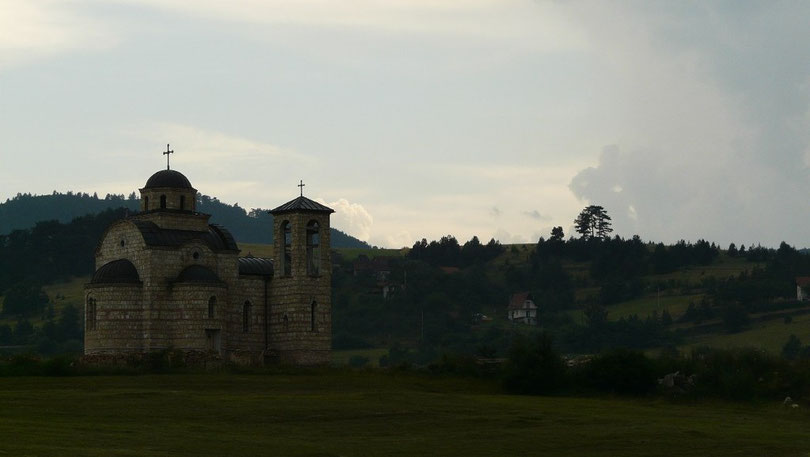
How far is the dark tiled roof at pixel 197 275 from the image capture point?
69.6 meters

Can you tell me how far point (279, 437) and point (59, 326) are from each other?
10264 cm

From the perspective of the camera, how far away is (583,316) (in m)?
164

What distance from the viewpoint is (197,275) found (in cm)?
6981

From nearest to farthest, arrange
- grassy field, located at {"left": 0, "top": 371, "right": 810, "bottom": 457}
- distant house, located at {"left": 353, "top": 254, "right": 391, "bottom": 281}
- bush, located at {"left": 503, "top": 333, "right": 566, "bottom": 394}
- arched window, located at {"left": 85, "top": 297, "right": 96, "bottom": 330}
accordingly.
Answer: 1. grassy field, located at {"left": 0, "top": 371, "right": 810, "bottom": 457}
2. bush, located at {"left": 503, "top": 333, "right": 566, "bottom": 394}
3. arched window, located at {"left": 85, "top": 297, "right": 96, "bottom": 330}
4. distant house, located at {"left": 353, "top": 254, "right": 391, "bottom": 281}

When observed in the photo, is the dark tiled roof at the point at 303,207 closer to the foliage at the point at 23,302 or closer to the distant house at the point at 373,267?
the foliage at the point at 23,302

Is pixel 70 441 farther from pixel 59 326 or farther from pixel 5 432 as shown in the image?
pixel 59 326

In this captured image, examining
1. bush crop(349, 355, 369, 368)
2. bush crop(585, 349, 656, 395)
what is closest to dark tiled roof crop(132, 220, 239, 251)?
bush crop(585, 349, 656, 395)

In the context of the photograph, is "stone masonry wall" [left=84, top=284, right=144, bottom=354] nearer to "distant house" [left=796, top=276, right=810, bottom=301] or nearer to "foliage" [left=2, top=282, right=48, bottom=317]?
"foliage" [left=2, top=282, right=48, bottom=317]

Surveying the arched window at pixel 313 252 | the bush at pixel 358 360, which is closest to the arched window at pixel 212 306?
the arched window at pixel 313 252

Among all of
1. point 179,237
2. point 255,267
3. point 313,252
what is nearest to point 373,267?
point 313,252

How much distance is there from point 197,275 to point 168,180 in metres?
6.08

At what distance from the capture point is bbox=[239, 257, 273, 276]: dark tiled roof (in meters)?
74.4

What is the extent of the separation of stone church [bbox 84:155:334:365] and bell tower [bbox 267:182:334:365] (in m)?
0.05

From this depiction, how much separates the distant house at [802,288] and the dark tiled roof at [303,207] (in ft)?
306
